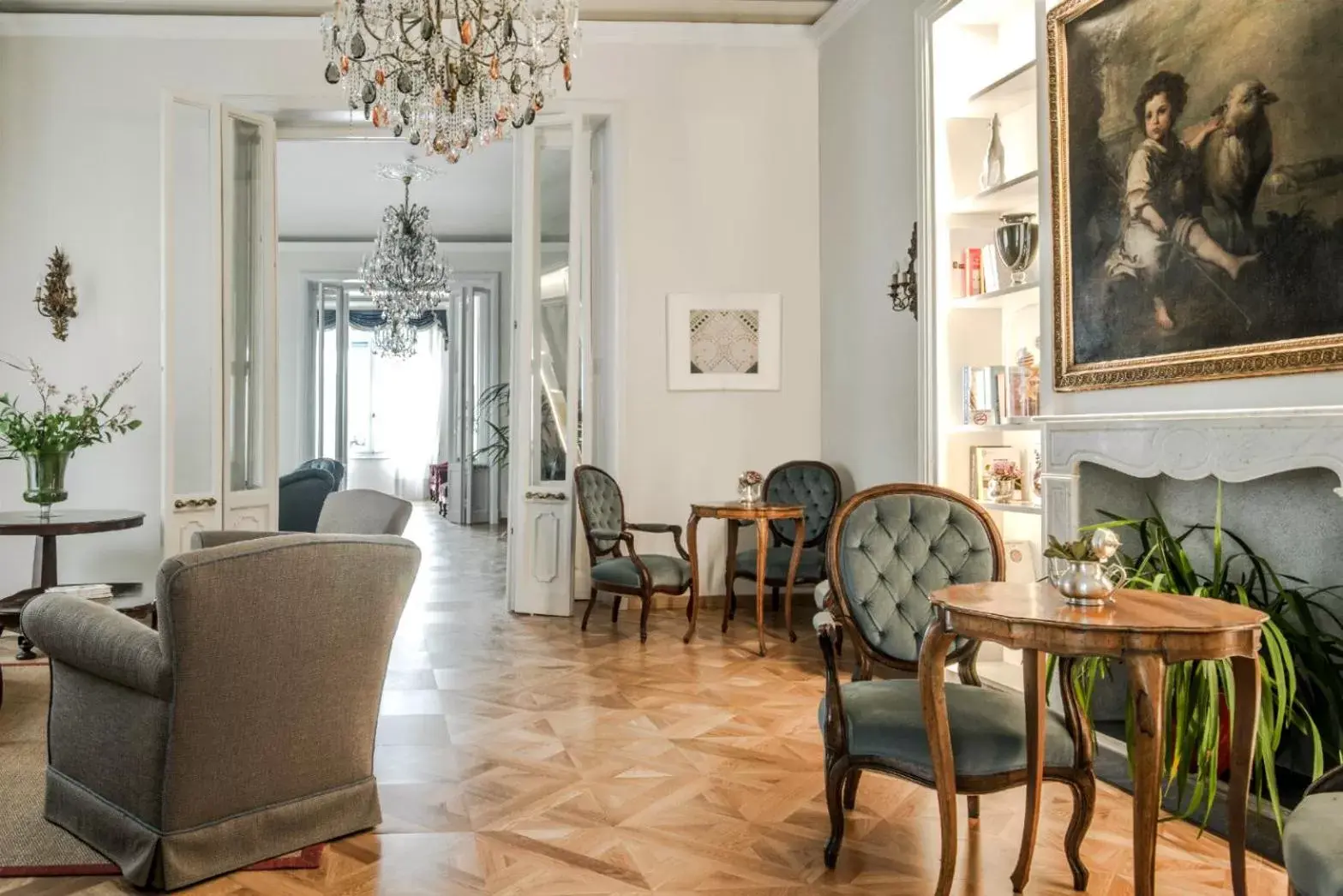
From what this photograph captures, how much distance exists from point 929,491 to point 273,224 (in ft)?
16.1

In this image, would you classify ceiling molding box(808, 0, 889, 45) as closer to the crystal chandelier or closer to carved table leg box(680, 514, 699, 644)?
the crystal chandelier

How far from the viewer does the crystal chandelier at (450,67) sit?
13.4ft

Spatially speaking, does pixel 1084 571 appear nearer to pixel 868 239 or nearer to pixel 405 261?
pixel 868 239

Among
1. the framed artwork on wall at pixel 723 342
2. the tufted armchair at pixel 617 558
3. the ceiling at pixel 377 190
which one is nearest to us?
the tufted armchair at pixel 617 558

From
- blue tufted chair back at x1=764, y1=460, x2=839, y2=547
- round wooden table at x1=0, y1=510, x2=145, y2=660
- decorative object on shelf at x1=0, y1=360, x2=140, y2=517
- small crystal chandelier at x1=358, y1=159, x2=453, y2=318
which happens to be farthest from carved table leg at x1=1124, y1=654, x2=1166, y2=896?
small crystal chandelier at x1=358, y1=159, x2=453, y2=318

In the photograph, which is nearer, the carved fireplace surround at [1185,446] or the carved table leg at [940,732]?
the carved table leg at [940,732]

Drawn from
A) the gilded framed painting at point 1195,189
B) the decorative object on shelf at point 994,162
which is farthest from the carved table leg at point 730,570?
the gilded framed painting at point 1195,189

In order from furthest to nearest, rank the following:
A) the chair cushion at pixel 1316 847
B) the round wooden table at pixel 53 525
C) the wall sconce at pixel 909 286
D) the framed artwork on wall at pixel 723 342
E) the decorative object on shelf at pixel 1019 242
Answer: the framed artwork on wall at pixel 723 342, the wall sconce at pixel 909 286, the round wooden table at pixel 53 525, the decorative object on shelf at pixel 1019 242, the chair cushion at pixel 1316 847

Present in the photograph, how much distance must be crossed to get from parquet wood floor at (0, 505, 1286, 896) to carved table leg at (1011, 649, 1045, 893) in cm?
7

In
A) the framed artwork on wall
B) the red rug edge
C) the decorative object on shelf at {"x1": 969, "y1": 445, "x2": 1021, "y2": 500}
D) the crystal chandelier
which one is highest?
the crystal chandelier

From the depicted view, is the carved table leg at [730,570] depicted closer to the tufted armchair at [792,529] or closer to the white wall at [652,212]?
the tufted armchair at [792,529]

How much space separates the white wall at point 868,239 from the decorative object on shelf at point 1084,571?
3054 mm

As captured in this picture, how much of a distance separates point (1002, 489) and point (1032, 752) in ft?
8.64

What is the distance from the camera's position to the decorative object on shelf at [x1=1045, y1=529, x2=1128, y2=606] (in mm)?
2412
